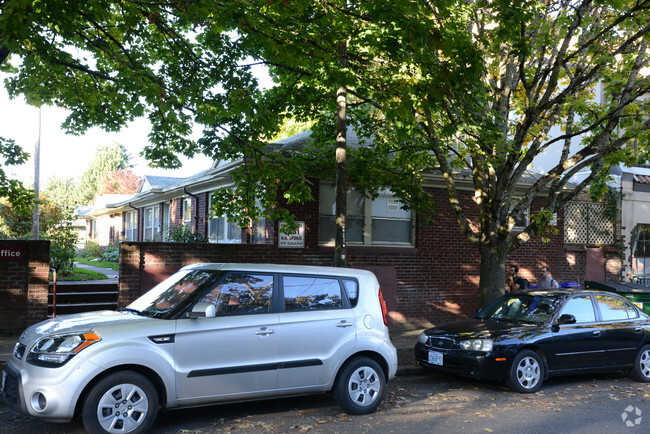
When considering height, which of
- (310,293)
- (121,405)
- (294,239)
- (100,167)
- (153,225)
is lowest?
(121,405)

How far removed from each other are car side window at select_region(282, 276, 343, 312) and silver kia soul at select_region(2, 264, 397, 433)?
0.01 m

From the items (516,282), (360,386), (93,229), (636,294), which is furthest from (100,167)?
(360,386)

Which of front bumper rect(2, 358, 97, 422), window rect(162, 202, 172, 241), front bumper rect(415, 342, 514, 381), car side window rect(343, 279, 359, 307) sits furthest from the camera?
window rect(162, 202, 172, 241)

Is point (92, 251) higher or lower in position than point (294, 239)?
lower

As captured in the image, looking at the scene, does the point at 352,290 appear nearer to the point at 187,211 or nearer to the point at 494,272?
the point at 494,272

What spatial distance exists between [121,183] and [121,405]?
232 feet

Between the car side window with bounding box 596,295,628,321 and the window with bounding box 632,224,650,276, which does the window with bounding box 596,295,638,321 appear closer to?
the car side window with bounding box 596,295,628,321

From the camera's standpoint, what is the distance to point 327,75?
388 inches

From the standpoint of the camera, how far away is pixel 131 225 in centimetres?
2838

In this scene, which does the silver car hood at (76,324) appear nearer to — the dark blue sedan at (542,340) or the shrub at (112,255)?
the dark blue sedan at (542,340)

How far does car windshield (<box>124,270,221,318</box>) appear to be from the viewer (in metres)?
6.13

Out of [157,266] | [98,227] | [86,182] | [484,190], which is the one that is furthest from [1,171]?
[86,182]

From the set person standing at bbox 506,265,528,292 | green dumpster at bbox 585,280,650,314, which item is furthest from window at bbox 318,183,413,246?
green dumpster at bbox 585,280,650,314

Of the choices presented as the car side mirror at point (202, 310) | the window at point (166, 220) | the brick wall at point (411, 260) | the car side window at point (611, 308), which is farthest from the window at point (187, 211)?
the car side mirror at point (202, 310)
